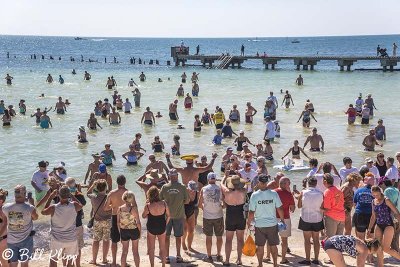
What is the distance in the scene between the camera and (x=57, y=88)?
41531 mm

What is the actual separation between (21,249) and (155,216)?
1881 mm

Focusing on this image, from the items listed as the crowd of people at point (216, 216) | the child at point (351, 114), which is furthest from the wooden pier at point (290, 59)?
the crowd of people at point (216, 216)

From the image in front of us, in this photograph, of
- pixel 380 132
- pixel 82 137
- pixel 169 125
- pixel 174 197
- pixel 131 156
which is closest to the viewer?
pixel 174 197

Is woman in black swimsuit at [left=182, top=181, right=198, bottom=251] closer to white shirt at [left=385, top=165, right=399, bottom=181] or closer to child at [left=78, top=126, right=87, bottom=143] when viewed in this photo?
white shirt at [left=385, top=165, right=399, bottom=181]

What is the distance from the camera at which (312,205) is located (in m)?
8.00

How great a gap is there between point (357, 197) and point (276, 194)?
1.53m

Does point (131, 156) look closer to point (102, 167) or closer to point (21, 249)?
point (102, 167)

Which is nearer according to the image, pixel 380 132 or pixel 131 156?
pixel 131 156

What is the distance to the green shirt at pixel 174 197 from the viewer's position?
814 centimetres

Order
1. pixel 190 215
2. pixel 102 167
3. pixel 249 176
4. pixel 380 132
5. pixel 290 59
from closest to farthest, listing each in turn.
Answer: pixel 190 215, pixel 102 167, pixel 249 176, pixel 380 132, pixel 290 59

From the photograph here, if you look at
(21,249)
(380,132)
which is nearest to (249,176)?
(21,249)

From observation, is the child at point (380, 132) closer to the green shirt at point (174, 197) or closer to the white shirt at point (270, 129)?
the white shirt at point (270, 129)

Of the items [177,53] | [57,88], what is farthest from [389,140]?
[177,53]

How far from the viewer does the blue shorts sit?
703 cm
